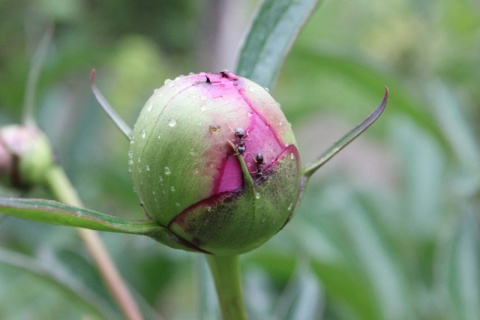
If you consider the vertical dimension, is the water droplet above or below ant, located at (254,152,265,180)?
above

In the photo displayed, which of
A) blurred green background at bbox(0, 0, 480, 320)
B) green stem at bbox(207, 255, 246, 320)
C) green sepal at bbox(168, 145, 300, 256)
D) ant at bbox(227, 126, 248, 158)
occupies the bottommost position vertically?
blurred green background at bbox(0, 0, 480, 320)

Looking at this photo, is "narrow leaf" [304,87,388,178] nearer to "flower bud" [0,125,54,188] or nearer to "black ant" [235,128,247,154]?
"black ant" [235,128,247,154]

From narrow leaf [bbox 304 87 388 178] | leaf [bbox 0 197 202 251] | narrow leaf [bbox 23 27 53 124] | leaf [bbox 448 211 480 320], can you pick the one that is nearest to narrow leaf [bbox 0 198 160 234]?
leaf [bbox 0 197 202 251]

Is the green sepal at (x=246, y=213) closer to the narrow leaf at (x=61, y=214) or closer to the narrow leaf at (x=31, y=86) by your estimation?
the narrow leaf at (x=61, y=214)

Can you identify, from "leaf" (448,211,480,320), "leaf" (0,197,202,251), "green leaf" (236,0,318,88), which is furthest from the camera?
"leaf" (448,211,480,320)

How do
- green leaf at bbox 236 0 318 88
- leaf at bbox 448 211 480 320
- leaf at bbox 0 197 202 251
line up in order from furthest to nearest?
leaf at bbox 448 211 480 320 < green leaf at bbox 236 0 318 88 < leaf at bbox 0 197 202 251

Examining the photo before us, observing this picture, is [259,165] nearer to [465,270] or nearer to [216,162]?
[216,162]

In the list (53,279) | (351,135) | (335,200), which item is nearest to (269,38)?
(351,135)
